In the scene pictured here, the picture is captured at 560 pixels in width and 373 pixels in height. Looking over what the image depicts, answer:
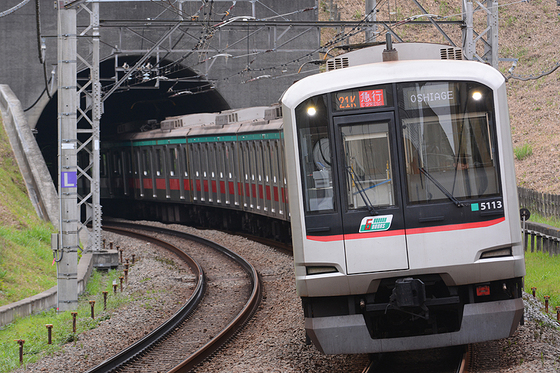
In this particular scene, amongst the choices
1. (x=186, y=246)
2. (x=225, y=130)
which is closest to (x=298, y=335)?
(x=186, y=246)

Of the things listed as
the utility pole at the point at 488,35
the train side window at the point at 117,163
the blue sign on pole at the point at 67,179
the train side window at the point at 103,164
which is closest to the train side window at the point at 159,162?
the train side window at the point at 117,163

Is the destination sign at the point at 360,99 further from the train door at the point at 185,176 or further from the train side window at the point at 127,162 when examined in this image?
the train side window at the point at 127,162

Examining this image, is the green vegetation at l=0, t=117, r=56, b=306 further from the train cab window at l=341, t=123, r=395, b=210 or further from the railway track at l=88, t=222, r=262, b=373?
the train cab window at l=341, t=123, r=395, b=210

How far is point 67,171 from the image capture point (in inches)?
462

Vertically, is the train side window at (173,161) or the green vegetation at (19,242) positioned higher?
the train side window at (173,161)

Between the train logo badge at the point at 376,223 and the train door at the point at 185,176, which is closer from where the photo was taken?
the train logo badge at the point at 376,223

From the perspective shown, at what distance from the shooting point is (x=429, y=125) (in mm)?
6812

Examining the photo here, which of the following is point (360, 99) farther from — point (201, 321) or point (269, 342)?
point (201, 321)

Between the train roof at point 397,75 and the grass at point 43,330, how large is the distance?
4.46 m

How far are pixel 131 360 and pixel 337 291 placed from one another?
3.06 m


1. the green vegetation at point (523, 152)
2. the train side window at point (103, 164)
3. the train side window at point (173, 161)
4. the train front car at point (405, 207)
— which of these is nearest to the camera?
the train front car at point (405, 207)

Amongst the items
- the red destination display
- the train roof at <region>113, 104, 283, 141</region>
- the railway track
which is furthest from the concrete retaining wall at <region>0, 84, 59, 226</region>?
the red destination display

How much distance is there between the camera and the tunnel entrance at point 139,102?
32500 mm

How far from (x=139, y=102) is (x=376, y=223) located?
111ft
